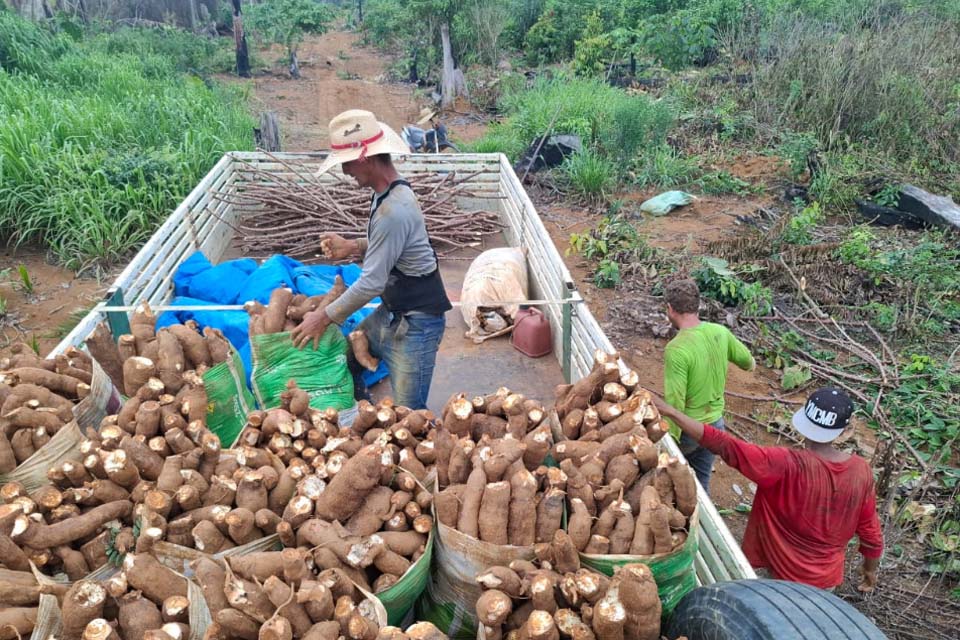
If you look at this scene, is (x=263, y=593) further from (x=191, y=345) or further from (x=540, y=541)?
(x=191, y=345)

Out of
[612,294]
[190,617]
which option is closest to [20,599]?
[190,617]

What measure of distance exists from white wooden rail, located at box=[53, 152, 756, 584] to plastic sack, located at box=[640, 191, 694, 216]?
2.93 m

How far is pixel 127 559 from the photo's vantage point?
187 centimetres

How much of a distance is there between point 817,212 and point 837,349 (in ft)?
7.96

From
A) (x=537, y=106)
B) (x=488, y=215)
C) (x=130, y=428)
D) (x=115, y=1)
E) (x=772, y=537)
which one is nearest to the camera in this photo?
(x=130, y=428)

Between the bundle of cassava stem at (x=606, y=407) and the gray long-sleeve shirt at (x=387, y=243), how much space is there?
3.26 ft

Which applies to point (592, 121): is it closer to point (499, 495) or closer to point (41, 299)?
point (41, 299)

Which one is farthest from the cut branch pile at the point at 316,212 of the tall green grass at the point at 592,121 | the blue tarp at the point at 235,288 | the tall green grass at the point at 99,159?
the tall green grass at the point at 592,121

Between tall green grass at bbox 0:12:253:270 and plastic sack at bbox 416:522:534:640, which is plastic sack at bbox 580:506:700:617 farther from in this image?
tall green grass at bbox 0:12:253:270

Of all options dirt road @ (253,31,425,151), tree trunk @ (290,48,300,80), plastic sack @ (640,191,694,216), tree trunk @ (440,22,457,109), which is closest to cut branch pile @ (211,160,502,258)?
plastic sack @ (640,191,694,216)

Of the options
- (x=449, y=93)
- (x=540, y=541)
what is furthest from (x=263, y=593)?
(x=449, y=93)

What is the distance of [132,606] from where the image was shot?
1801 millimetres

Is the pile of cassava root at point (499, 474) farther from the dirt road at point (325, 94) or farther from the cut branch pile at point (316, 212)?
the dirt road at point (325, 94)

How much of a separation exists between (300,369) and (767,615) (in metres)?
2.45
